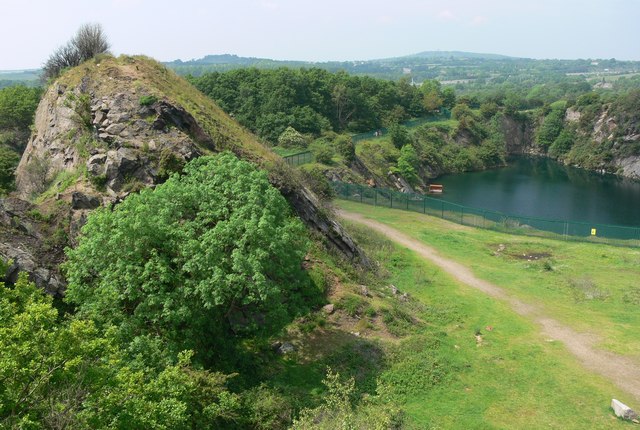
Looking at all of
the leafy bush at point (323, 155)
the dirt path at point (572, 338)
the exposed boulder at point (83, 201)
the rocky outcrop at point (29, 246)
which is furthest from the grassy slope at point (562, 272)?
the rocky outcrop at point (29, 246)

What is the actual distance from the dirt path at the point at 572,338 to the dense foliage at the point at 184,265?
564 inches

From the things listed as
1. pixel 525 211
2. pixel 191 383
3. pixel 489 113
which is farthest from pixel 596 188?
pixel 191 383

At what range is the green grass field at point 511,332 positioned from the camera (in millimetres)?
20391

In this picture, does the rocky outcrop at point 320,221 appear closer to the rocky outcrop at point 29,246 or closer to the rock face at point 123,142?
the rock face at point 123,142

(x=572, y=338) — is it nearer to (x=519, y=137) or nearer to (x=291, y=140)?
(x=291, y=140)

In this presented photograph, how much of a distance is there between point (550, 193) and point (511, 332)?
227 feet

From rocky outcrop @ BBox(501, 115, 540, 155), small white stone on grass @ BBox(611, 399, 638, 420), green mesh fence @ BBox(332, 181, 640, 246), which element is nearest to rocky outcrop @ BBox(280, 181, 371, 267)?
small white stone on grass @ BBox(611, 399, 638, 420)

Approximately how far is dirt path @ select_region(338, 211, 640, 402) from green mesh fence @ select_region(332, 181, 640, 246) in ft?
48.1

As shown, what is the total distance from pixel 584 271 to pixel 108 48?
39.3 meters

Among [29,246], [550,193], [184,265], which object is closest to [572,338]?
[184,265]

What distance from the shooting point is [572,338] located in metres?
26.6

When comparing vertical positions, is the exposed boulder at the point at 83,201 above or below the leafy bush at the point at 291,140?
above

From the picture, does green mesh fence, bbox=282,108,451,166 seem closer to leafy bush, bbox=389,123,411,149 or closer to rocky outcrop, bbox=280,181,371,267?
leafy bush, bbox=389,123,411,149

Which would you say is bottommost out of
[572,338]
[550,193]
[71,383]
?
[550,193]
